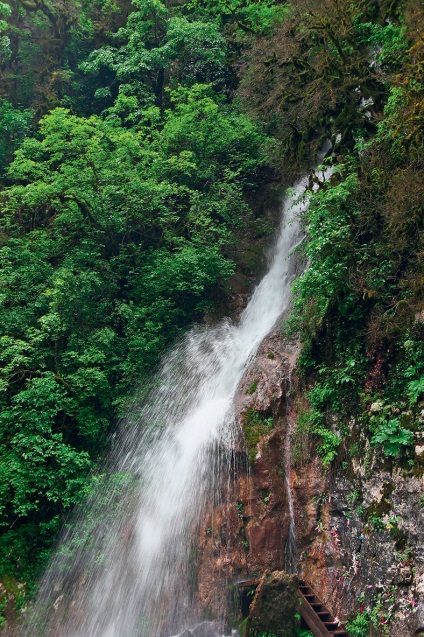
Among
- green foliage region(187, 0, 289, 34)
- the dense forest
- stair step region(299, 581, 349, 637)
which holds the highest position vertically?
green foliage region(187, 0, 289, 34)

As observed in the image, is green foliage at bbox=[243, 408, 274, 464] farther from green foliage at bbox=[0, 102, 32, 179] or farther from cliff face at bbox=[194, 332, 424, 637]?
green foliage at bbox=[0, 102, 32, 179]

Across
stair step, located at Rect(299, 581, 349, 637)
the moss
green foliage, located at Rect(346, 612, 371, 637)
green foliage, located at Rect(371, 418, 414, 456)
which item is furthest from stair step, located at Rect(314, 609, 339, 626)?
the moss

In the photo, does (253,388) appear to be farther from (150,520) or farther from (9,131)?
(9,131)

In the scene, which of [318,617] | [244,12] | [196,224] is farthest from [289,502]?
[244,12]

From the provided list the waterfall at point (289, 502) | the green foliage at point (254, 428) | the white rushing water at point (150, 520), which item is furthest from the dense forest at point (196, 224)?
the green foliage at point (254, 428)

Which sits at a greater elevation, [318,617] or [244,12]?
[244,12]

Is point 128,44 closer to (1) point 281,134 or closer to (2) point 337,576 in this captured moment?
(1) point 281,134

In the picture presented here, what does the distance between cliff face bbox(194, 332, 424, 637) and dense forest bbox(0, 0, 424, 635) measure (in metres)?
0.36

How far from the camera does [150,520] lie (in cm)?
791

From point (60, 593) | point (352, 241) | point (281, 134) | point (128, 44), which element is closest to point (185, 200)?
point (281, 134)

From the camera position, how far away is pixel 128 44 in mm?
17000

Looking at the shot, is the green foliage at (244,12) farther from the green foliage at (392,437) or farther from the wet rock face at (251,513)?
the green foliage at (392,437)

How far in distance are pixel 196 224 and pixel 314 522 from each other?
7365 mm

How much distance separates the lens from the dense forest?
7164 millimetres
